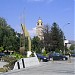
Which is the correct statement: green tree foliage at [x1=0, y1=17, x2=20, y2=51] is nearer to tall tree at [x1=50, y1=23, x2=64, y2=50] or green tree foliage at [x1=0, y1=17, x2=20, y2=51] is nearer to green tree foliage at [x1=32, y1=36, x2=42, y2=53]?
green tree foliage at [x1=32, y1=36, x2=42, y2=53]

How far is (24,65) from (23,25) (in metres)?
18.9

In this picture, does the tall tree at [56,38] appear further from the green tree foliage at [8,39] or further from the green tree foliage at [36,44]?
the green tree foliage at [8,39]

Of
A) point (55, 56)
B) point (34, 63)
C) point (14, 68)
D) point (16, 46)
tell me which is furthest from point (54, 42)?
point (14, 68)

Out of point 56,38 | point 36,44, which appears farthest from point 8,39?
point 56,38

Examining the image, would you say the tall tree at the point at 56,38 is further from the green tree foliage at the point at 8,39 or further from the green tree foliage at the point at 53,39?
the green tree foliage at the point at 8,39

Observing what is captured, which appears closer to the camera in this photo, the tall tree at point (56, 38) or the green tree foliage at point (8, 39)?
the green tree foliage at point (8, 39)

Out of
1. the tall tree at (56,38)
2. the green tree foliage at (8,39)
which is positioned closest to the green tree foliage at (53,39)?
the tall tree at (56,38)

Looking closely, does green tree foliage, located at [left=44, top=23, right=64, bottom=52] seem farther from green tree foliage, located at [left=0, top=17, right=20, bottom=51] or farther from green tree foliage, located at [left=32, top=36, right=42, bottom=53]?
green tree foliage, located at [left=0, top=17, right=20, bottom=51]

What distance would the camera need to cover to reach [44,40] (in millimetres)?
98938

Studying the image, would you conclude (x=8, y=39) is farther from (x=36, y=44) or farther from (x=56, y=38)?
(x=56, y=38)

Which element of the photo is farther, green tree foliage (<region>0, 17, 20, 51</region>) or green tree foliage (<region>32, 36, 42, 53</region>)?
green tree foliage (<region>32, 36, 42, 53</region>)

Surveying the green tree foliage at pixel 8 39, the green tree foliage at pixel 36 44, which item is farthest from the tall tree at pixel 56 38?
the green tree foliage at pixel 8 39

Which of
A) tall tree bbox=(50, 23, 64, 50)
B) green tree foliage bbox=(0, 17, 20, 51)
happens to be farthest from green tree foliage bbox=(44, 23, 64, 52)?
green tree foliage bbox=(0, 17, 20, 51)

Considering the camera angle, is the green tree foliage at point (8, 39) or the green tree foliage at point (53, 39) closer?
the green tree foliage at point (8, 39)
